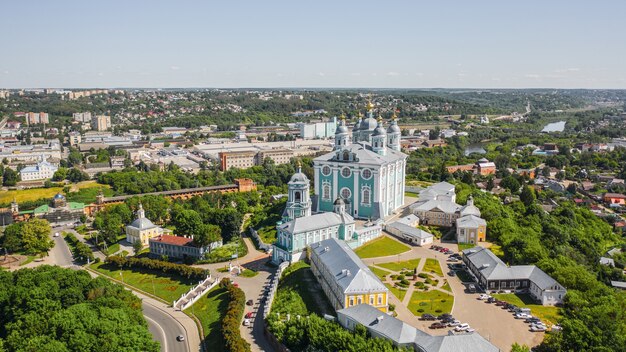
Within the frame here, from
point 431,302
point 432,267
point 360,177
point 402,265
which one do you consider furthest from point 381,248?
point 431,302

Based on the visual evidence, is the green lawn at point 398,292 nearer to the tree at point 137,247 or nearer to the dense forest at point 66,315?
the dense forest at point 66,315

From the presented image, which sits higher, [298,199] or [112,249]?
[298,199]

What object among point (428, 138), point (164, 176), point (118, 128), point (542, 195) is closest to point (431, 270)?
point (542, 195)

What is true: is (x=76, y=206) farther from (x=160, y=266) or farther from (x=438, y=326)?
(x=438, y=326)

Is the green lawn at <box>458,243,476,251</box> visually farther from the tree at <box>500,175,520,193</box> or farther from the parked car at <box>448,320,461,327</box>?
the tree at <box>500,175,520,193</box>

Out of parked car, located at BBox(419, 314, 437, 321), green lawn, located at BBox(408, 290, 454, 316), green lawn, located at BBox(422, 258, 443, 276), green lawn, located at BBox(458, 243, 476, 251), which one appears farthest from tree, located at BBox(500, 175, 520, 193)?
parked car, located at BBox(419, 314, 437, 321)

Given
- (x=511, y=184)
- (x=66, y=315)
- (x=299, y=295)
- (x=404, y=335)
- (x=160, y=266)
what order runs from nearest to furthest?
(x=404, y=335)
(x=66, y=315)
(x=299, y=295)
(x=160, y=266)
(x=511, y=184)

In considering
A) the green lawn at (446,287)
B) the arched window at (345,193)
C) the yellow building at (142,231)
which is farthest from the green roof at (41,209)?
the green lawn at (446,287)
